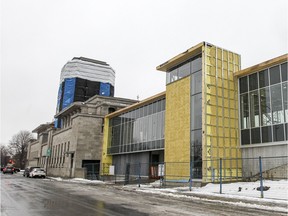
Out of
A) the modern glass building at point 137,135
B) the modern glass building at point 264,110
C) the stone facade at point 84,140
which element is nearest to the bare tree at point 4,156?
the stone facade at point 84,140

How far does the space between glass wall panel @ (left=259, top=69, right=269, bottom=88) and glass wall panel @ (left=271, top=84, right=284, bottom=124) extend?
2.83ft

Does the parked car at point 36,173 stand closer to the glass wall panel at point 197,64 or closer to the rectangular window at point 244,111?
the glass wall panel at point 197,64

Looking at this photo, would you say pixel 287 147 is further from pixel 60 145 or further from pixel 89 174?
pixel 60 145

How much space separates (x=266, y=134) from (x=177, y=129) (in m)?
7.37

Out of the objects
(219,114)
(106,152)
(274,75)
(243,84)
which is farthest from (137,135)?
(274,75)

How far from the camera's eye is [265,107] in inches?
867

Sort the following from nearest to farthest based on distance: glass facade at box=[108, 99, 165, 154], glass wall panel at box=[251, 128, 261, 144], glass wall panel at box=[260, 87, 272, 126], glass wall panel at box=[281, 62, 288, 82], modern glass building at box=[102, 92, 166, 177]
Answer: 1. glass wall panel at box=[281, 62, 288, 82]
2. glass wall panel at box=[260, 87, 272, 126]
3. glass wall panel at box=[251, 128, 261, 144]
4. glass facade at box=[108, 99, 165, 154]
5. modern glass building at box=[102, 92, 166, 177]

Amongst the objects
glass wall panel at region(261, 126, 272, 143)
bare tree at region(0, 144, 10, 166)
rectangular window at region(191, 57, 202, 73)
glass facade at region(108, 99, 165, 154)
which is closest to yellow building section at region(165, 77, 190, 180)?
rectangular window at region(191, 57, 202, 73)

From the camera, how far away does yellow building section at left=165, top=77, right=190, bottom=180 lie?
80.0 feet

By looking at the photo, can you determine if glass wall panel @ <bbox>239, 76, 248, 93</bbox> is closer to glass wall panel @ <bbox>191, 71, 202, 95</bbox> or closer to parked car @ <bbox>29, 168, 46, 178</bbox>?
glass wall panel @ <bbox>191, 71, 202, 95</bbox>

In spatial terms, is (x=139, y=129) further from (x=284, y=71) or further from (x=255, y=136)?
(x=284, y=71)

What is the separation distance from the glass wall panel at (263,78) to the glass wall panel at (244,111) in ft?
6.03

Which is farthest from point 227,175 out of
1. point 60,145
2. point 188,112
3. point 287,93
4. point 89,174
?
point 60,145

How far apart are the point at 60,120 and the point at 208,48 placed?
4524 centimetres
